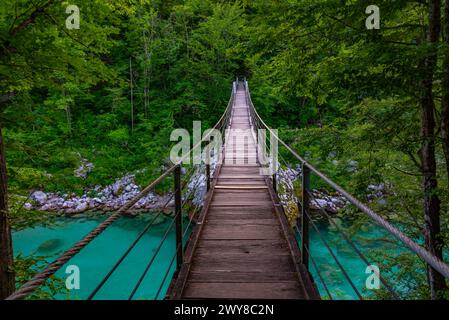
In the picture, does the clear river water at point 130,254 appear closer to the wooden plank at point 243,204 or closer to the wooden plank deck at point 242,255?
the wooden plank at point 243,204

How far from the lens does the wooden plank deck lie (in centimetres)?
243

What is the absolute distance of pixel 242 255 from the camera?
3039 millimetres

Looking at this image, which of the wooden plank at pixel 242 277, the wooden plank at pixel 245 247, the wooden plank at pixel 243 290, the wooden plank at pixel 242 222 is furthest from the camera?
the wooden plank at pixel 242 222

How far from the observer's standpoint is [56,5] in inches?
151

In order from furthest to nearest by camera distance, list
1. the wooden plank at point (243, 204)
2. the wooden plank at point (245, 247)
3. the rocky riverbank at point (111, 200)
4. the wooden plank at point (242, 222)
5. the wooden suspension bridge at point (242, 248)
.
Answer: the rocky riverbank at point (111, 200), the wooden plank at point (243, 204), the wooden plank at point (242, 222), the wooden plank at point (245, 247), the wooden suspension bridge at point (242, 248)

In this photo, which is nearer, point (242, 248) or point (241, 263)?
point (241, 263)

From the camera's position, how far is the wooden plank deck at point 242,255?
2430 millimetres

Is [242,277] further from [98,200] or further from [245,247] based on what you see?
[98,200]

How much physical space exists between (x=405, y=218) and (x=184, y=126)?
15144 mm

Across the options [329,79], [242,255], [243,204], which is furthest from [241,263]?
[329,79]

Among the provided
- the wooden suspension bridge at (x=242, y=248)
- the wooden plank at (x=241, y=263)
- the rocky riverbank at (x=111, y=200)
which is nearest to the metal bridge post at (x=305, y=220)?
the wooden suspension bridge at (x=242, y=248)

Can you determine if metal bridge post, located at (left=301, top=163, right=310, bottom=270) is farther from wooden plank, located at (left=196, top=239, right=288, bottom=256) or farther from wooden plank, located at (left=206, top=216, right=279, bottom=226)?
wooden plank, located at (left=206, top=216, right=279, bottom=226)

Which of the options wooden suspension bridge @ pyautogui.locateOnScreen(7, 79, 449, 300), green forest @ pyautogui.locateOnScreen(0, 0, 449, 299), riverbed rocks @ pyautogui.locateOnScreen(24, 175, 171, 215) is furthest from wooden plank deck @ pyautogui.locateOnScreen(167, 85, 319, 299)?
riverbed rocks @ pyautogui.locateOnScreen(24, 175, 171, 215)
